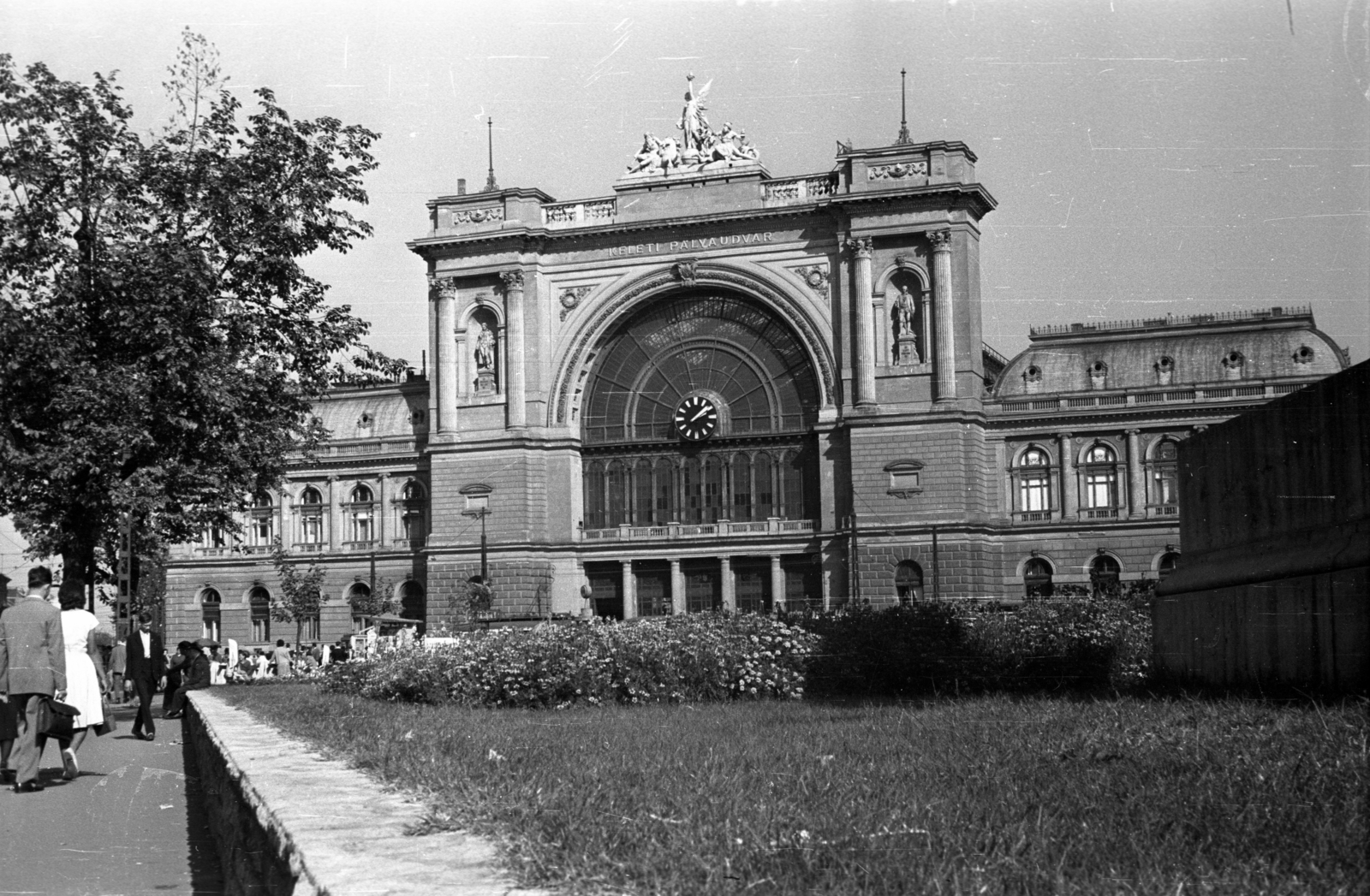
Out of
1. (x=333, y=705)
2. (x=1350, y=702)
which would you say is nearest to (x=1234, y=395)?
(x=333, y=705)

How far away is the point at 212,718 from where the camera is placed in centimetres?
1533

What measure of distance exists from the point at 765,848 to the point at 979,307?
59765 mm

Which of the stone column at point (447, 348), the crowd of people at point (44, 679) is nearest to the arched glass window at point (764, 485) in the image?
the stone column at point (447, 348)

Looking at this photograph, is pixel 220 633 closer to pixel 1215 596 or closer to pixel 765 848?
pixel 1215 596

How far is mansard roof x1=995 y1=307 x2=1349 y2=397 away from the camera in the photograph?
6525cm

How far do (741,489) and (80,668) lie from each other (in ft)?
172

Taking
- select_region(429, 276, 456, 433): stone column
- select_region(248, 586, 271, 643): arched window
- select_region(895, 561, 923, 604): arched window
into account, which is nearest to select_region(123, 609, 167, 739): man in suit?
select_region(895, 561, 923, 604): arched window

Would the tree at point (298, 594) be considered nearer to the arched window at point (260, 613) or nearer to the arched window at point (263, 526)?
the arched window at point (260, 613)

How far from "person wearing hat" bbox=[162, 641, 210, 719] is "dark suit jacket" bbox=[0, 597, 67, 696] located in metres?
16.4

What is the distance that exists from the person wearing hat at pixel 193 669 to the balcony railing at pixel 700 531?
35213 millimetres

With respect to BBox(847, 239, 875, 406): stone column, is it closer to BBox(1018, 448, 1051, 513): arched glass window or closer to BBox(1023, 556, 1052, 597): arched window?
BBox(1018, 448, 1051, 513): arched glass window

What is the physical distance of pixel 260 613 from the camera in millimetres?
77250

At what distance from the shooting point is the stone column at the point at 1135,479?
63.8 m

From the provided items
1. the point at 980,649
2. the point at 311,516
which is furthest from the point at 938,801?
the point at 311,516
